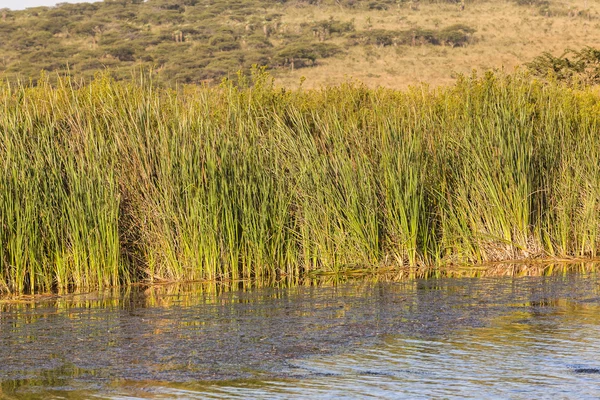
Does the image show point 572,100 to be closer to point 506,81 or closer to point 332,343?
point 506,81

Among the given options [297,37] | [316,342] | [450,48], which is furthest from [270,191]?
[297,37]

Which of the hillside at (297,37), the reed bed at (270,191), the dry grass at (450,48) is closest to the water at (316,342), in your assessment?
the reed bed at (270,191)

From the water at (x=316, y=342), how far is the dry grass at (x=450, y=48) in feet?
117

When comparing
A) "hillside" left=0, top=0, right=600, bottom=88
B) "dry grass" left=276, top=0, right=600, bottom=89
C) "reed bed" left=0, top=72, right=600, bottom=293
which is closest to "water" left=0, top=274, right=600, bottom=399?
"reed bed" left=0, top=72, right=600, bottom=293

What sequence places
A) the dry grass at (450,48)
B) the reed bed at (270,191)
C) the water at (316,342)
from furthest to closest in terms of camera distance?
1. the dry grass at (450,48)
2. the reed bed at (270,191)
3. the water at (316,342)

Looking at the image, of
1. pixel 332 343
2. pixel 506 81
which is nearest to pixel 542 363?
pixel 332 343

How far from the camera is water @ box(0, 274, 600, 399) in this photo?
4.30m

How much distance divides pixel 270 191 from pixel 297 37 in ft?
163

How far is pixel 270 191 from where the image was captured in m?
8.57

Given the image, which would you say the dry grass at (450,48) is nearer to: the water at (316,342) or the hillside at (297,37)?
the hillside at (297,37)

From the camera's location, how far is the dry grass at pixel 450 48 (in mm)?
48094

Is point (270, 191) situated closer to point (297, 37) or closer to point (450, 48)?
point (450, 48)

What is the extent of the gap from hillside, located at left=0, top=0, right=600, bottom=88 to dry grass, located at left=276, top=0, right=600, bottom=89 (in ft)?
0.26

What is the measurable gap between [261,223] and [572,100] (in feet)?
18.5
